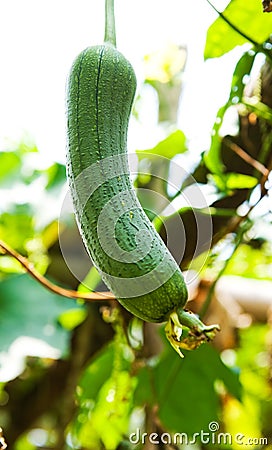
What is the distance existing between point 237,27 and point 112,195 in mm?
366

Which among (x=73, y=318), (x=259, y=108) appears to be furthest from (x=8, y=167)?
(x=259, y=108)

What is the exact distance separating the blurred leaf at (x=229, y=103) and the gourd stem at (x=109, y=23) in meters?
0.27

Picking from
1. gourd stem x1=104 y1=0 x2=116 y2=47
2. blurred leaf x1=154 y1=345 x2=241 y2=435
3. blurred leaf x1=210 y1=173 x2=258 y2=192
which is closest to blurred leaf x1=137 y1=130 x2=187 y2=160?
blurred leaf x1=210 y1=173 x2=258 y2=192

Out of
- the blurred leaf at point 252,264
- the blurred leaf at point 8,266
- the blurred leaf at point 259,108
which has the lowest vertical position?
the blurred leaf at point 252,264

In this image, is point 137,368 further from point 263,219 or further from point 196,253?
point 263,219

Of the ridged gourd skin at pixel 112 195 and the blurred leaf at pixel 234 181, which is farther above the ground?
the ridged gourd skin at pixel 112 195

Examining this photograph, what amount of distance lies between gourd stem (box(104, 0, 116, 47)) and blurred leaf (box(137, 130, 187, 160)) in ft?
1.44

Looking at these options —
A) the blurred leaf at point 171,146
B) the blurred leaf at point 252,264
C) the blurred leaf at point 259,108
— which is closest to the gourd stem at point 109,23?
the blurred leaf at point 259,108

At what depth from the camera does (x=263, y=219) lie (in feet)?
3.53

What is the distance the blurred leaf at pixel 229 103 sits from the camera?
0.86 meters

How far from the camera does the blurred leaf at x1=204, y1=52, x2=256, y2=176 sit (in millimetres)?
862

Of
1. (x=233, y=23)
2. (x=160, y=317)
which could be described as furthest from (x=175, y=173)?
(x=160, y=317)

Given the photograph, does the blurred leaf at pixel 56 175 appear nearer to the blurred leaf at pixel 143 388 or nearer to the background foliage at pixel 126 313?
the background foliage at pixel 126 313

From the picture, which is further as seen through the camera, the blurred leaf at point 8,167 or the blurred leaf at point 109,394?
the blurred leaf at point 8,167
